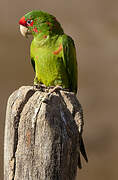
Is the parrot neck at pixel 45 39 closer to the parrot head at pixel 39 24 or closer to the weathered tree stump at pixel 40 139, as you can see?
the parrot head at pixel 39 24

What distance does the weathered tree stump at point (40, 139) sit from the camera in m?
1.76

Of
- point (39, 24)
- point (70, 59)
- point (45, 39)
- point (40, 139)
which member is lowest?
point (40, 139)

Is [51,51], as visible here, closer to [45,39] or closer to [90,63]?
[45,39]

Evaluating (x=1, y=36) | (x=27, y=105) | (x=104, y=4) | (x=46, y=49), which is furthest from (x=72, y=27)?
(x=27, y=105)

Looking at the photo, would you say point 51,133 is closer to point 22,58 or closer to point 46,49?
point 46,49

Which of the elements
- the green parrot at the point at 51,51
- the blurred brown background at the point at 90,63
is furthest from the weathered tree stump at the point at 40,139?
the blurred brown background at the point at 90,63

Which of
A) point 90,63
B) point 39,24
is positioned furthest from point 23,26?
point 90,63

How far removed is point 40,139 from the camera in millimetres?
1766

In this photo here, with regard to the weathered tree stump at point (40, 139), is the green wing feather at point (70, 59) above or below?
above

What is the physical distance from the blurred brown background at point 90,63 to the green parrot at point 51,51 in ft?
2.42

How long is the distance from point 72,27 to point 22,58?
0.53 metres

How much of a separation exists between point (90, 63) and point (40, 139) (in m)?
2.36

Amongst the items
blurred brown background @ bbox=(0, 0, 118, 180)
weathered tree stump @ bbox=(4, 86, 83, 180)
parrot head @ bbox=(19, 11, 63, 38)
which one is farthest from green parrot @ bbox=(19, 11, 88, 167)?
weathered tree stump @ bbox=(4, 86, 83, 180)

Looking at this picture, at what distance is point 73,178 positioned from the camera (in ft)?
6.05
